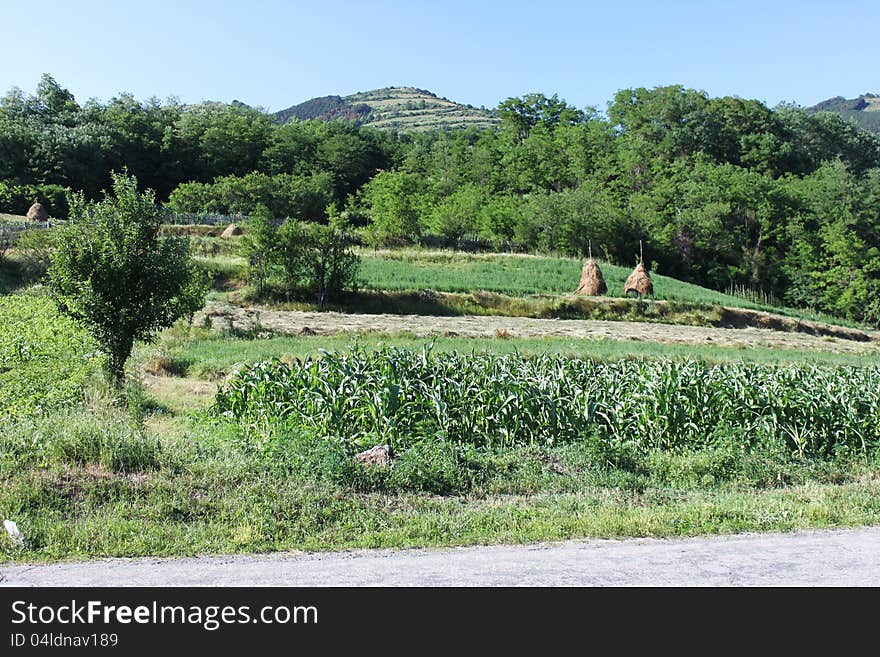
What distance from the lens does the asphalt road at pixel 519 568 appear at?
577cm

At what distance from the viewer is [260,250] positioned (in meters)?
33.2

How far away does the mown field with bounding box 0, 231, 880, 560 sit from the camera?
7.36 meters

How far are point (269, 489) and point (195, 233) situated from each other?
138ft

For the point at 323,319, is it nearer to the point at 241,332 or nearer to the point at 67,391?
the point at 241,332

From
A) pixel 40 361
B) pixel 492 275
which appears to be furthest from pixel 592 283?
pixel 40 361

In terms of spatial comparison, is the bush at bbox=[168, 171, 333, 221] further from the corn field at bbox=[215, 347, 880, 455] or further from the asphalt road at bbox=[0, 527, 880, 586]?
the asphalt road at bbox=[0, 527, 880, 586]

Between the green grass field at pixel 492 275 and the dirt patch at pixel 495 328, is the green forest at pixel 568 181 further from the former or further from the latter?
the dirt patch at pixel 495 328

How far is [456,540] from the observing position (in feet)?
23.0

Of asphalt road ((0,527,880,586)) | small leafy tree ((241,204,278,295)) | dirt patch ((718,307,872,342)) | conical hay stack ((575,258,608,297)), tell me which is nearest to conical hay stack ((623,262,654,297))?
conical hay stack ((575,258,608,297))

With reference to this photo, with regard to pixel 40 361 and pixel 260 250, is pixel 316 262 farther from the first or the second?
pixel 40 361

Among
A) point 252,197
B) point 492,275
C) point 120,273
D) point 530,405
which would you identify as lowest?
point 530,405

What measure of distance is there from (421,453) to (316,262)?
997 inches

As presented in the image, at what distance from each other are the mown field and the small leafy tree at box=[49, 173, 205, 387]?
3.47ft

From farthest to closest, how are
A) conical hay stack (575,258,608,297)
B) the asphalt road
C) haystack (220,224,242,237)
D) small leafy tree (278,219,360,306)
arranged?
haystack (220,224,242,237)
conical hay stack (575,258,608,297)
small leafy tree (278,219,360,306)
the asphalt road
